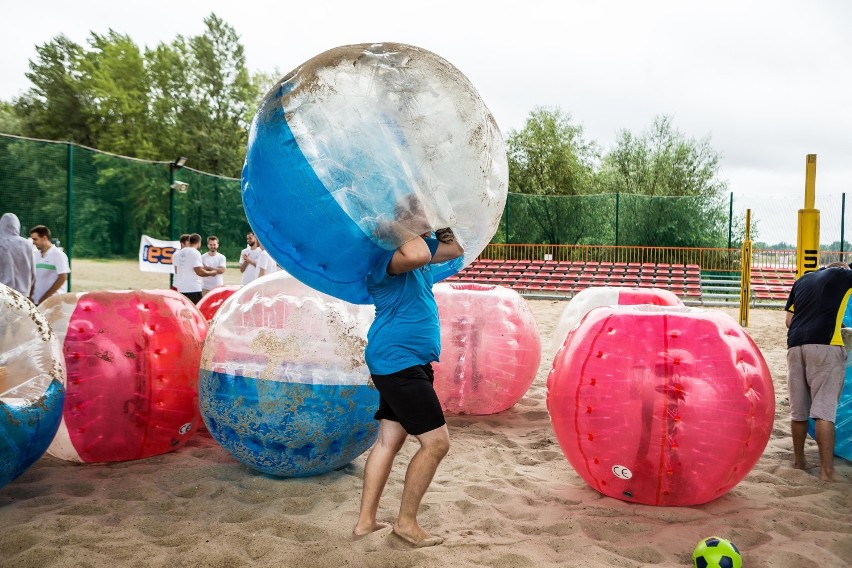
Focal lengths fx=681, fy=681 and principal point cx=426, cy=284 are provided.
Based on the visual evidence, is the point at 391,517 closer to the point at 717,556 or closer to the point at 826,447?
the point at 717,556

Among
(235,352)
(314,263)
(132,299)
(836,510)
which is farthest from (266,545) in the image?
(836,510)

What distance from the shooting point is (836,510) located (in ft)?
13.0

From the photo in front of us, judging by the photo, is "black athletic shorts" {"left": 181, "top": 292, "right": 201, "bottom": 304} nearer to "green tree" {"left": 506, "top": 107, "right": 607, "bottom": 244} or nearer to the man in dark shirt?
the man in dark shirt

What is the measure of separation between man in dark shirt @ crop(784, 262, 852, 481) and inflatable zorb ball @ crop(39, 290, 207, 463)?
4187 mm

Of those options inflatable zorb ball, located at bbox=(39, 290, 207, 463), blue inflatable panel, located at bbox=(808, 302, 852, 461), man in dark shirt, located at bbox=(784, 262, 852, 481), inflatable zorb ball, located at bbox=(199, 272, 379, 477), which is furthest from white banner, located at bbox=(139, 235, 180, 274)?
Result: blue inflatable panel, located at bbox=(808, 302, 852, 461)

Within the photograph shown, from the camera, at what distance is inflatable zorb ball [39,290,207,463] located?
173 inches

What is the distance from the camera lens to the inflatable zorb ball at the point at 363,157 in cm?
288

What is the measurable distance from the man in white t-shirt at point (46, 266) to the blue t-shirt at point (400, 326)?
21.2 ft

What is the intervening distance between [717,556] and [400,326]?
5.88ft

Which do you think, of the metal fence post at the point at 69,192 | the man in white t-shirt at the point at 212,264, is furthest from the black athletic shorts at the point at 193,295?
the metal fence post at the point at 69,192

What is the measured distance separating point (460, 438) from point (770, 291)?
1811cm

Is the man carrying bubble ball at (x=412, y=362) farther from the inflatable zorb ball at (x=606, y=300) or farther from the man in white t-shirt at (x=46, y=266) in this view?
the man in white t-shirt at (x=46, y=266)

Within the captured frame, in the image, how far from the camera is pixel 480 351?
19.3 feet

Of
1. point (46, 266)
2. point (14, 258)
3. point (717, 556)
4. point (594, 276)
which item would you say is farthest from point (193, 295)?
point (594, 276)
